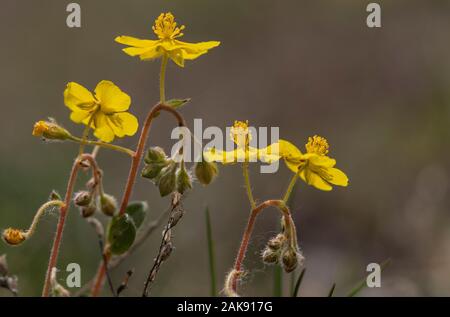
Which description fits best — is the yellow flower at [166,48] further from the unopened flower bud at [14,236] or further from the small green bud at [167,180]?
the unopened flower bud at [14,236]

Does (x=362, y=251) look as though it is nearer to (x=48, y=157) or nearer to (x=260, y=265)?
(x=260, y=265)

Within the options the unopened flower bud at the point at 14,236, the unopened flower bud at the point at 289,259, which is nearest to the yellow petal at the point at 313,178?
the unopened flower bud at the point at 289,259

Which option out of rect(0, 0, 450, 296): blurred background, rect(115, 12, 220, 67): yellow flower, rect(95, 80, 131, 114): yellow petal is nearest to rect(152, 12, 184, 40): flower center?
rect(115, 12, 220, 67): yellow flower

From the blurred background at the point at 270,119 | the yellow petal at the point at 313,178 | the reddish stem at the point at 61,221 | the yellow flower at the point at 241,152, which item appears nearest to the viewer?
the yellow flower at the point at 241,152

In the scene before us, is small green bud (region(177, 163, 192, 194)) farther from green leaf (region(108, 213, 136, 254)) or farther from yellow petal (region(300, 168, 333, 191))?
yellow petal (region(300, 168, 333, 191))

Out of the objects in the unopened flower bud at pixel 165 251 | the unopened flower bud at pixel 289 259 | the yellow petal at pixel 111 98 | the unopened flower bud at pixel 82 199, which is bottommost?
the unopened flower bud at pixel 289 259

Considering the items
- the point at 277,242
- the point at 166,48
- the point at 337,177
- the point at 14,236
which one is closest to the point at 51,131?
the point at 14,236
